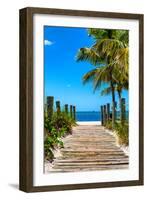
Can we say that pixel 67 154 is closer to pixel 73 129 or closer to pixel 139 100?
pixel 73 129

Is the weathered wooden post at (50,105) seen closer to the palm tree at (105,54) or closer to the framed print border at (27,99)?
the framed print border at (27,99)

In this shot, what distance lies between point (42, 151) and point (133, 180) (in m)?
0.90

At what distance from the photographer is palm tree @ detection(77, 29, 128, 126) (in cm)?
654

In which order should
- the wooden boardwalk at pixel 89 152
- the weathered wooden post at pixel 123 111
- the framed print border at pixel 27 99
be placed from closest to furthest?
the framed print border at pixel 27 99
the wooden boardwalk at pixel 89 152
the weathered wooden post at pixel 123 111

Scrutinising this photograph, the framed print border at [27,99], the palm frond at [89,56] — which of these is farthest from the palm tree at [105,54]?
the framed print border at [27,99]

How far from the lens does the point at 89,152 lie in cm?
659

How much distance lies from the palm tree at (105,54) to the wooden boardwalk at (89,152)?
20cm

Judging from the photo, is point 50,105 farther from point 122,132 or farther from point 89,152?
point 122,132

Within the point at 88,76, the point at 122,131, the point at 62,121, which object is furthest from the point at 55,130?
the point at 122,131

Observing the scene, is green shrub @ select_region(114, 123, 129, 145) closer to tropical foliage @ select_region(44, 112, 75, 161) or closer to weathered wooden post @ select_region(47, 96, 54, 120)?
tropical foliage @ select_region(44, 112, 75, 161)

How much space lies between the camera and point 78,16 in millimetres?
6477

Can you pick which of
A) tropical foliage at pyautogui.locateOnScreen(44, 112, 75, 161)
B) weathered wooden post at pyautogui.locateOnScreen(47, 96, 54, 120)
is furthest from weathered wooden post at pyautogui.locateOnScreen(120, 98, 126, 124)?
weathered wooden post at pyautogui.locateOnScreen(47, 96, 54, 120)

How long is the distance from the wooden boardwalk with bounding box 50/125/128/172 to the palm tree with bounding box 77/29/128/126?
203 mm

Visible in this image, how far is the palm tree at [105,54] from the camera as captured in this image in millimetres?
6539
